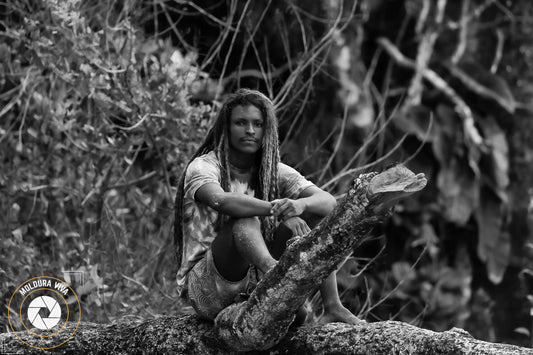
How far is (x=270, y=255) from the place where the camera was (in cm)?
352

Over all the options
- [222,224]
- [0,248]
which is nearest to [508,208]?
[0,248]

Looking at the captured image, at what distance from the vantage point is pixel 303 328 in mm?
3557

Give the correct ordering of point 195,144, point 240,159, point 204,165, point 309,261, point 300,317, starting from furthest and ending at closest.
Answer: point 195,144
point 240,159
point 204,165
point 300,317
point 309,261

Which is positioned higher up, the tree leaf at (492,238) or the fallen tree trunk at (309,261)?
the fallen tree trunk at (309,261)

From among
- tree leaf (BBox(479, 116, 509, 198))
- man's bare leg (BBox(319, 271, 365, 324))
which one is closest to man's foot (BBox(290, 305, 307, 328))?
man's bare leg (BBox(319, 271, 365, 324))

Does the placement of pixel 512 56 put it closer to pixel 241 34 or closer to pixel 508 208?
pixel 508 208

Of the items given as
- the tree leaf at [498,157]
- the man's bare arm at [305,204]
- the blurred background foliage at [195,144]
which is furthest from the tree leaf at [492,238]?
the man's bare arm at [305,204]

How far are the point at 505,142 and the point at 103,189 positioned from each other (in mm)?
5164

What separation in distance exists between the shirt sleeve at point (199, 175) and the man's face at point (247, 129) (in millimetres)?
144

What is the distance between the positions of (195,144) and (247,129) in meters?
2.29

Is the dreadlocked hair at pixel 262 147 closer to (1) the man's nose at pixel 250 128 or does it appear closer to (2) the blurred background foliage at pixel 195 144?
(1) the man's nose at pixel 250 128

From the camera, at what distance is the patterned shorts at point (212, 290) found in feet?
12.2

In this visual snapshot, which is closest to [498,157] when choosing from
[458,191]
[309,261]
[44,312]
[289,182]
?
[458,191]

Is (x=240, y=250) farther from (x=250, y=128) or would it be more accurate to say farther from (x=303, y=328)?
(x=250, y=128)
